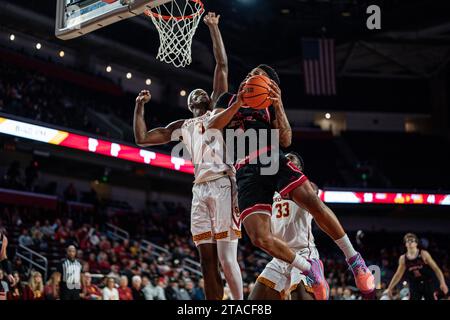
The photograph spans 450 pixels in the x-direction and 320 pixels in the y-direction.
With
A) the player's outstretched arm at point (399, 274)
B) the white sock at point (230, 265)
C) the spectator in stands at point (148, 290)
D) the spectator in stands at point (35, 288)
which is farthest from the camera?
the spectator in stands at point (148, 290)

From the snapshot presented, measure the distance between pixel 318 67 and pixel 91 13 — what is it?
70.1 ft

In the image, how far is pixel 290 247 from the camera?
21.7ft

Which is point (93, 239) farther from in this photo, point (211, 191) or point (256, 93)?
point (256, 93)

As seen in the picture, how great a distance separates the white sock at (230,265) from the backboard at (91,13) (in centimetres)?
262

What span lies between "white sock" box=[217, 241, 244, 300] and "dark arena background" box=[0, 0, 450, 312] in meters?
9.92

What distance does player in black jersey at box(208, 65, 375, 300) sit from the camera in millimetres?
5023

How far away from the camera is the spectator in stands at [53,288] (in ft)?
39.4

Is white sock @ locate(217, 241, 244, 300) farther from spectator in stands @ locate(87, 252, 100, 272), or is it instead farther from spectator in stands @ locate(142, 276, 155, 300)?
spectator in stands @ locate(87, 252, 100, 272)

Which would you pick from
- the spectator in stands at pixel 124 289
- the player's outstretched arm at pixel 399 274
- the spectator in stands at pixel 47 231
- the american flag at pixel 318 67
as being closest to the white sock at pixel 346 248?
the player's outstretched arm at pixel 399 274

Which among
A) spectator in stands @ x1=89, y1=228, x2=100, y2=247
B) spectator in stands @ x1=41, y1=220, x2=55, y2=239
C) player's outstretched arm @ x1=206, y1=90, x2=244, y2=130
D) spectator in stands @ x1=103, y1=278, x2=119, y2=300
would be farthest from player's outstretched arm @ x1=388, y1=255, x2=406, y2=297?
spectator in stands @ x1=41, y1=220, x2=55, y2=239

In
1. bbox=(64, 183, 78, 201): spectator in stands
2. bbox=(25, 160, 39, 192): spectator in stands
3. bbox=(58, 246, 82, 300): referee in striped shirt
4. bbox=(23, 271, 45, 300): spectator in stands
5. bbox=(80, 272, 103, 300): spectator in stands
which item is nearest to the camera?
bbox=(23, 271, 45, 300): spectator in stands

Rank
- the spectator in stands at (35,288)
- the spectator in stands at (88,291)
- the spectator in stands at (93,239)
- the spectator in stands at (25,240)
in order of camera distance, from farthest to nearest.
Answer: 1. the spectator in stands at (93,239)
2. the spectator in stands at (25,240)
3. the spectator in stands at (88,291)
4. the spectator in stands at (35,288)

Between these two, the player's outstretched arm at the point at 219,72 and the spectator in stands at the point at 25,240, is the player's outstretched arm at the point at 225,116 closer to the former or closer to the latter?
the player's outstretched arm at the point at 219,72
